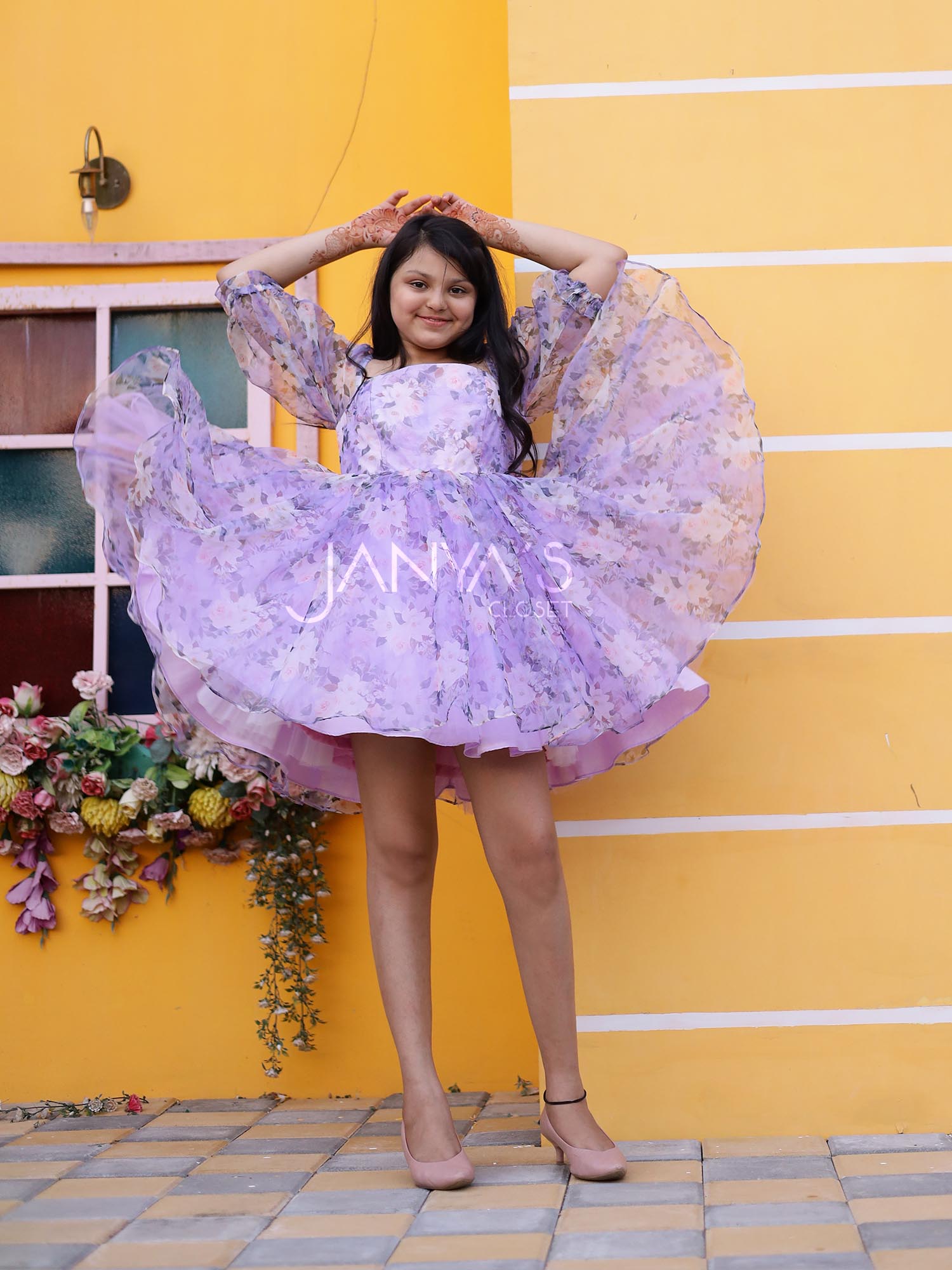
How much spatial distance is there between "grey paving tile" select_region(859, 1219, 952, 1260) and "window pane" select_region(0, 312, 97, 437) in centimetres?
207

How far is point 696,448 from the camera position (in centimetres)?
181

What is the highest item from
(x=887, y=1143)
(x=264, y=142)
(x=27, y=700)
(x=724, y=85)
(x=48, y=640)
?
(x=264, y=142)

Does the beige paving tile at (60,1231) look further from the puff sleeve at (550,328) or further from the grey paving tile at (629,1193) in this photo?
the puff sleeve at (550,328)

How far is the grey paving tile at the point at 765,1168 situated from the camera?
1.67 m

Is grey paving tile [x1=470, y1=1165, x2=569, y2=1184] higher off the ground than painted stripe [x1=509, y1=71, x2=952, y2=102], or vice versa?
painted stripe [x1=509, y1=71, x2=952, y2=102]

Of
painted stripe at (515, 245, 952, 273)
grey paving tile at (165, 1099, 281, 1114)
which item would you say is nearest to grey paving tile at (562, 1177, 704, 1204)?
grey paving tile at (165, 1099, 281, 1114)

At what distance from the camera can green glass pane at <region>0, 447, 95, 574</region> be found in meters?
2.59

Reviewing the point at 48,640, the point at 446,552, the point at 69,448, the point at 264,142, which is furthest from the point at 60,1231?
the point at 264,142

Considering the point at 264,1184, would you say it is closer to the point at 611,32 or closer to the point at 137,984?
the point at 137,984

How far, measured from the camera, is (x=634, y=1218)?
1496 millimetres

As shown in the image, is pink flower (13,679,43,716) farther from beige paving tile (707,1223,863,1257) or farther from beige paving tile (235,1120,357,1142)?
beige paving tile (707,1223,863,1257)

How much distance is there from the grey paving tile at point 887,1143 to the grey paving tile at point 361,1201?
616 millimetres

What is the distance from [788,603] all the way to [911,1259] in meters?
1.01

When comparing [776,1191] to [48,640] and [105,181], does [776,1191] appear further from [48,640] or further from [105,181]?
[105,181]
